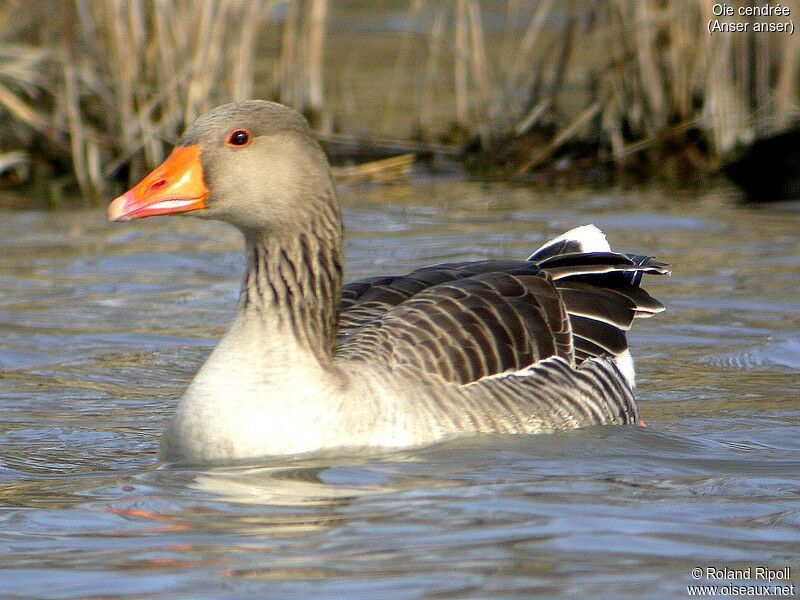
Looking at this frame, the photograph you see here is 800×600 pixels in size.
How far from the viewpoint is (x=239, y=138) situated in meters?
6.16

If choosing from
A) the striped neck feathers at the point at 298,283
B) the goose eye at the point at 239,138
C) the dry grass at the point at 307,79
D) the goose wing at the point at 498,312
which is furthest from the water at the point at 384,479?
the dry grass at the point at 307,79

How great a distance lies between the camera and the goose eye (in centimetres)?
614

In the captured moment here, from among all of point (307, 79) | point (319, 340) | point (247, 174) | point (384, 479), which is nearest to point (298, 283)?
point (319, 340)

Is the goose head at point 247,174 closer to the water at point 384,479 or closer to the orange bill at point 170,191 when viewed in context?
the orange bill at point 170,191

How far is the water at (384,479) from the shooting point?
15.8 feet

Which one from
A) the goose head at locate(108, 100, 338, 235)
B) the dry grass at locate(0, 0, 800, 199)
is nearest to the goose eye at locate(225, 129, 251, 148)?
the goose head at locate(108, 100, 338, 235)

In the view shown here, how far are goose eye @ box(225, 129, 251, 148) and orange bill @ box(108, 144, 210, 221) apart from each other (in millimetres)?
145

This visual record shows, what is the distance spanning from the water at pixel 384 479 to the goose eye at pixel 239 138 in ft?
4.32

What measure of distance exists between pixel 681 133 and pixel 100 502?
9.67 m

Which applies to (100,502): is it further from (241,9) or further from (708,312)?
(241,9)

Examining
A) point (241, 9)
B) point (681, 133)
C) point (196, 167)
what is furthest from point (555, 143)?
point (196, 167)

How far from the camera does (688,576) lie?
475 centimetres

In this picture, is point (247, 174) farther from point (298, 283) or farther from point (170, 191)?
point (298, 283)

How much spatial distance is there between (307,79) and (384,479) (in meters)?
9.27
